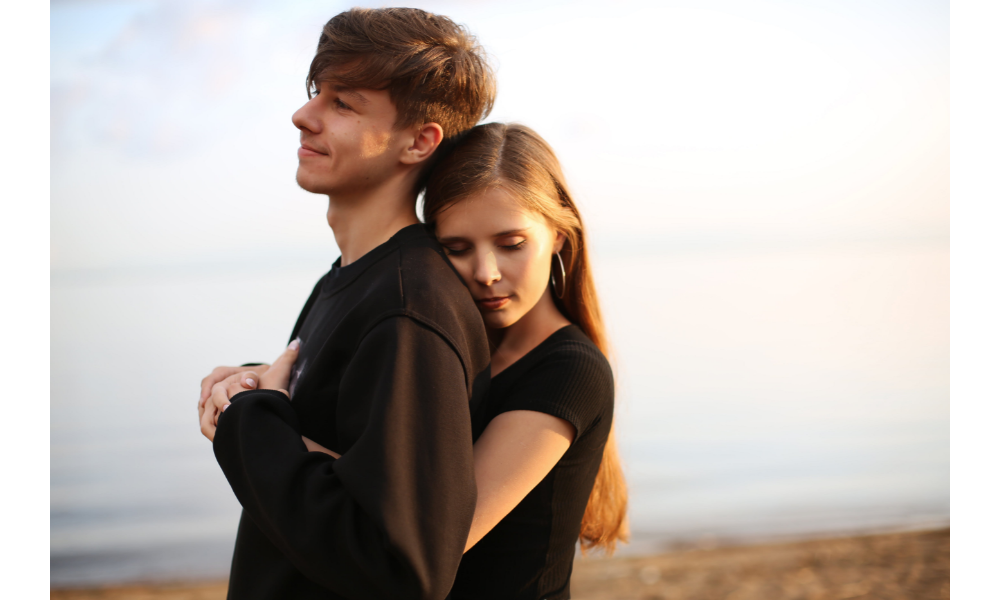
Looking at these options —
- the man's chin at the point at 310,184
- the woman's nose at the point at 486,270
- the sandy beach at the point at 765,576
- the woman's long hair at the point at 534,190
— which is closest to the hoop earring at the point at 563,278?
the woman's long hair at the point at 534,190

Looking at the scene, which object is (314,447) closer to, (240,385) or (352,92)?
(240,385)

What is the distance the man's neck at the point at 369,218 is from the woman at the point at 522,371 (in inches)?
3.8

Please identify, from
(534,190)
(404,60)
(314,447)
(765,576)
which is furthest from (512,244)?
(765,576)

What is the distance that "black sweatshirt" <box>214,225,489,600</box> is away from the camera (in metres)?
0.94

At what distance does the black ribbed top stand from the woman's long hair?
0.75 ft

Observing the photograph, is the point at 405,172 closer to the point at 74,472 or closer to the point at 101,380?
the point at 74,472

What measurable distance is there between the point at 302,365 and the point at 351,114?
0.47 meters

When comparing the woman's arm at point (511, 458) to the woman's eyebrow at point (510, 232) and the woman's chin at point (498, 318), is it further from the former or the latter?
the woman's eyebrow at point (510, 232)

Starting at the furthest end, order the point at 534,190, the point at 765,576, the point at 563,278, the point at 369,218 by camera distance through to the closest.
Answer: the point at 765,576 < the point at 563,278 < the point at 534,190 < the point at 369,218

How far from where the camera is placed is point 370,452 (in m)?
0.95

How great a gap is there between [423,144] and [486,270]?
0.28 meters

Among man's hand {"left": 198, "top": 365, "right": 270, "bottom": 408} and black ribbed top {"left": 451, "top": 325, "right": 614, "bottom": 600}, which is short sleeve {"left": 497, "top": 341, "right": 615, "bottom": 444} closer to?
black ribbed top {"left": 451, "top": 325, "right": 614, "bottom": 600}

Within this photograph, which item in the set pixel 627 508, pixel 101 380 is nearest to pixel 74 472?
pixel 101 380

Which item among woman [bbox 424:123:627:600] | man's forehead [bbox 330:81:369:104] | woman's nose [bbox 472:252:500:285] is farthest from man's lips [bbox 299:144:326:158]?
woman's nose [bbox 472:252:500:285]
